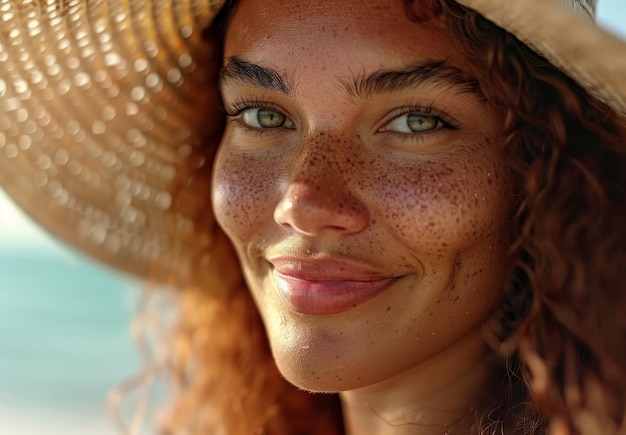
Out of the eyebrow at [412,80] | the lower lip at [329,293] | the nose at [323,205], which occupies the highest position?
the eyebrow at [412,80]

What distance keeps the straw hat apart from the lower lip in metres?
0.54

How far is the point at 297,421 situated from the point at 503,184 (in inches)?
31.9

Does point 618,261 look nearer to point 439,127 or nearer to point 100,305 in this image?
point 439,127

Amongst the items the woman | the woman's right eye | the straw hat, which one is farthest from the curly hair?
the woman's right eye

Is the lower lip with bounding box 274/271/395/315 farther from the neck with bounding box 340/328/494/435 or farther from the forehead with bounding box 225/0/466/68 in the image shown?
the forehead with bounding box 225/0/466/68

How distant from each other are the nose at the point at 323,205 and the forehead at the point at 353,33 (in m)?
0.19

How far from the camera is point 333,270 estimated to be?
149cm

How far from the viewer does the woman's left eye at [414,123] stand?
1.49m

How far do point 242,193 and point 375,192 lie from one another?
0.28 m

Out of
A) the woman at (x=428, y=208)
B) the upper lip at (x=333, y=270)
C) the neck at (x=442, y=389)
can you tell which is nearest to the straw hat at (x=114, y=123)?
the woman at (x=428, y=208)

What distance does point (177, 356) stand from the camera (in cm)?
216

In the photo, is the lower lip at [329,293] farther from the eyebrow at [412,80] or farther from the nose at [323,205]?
the eyebrow at [412,80]

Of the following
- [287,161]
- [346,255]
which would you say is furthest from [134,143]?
[346,255]

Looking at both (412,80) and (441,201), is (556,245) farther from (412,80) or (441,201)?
(412,80)
